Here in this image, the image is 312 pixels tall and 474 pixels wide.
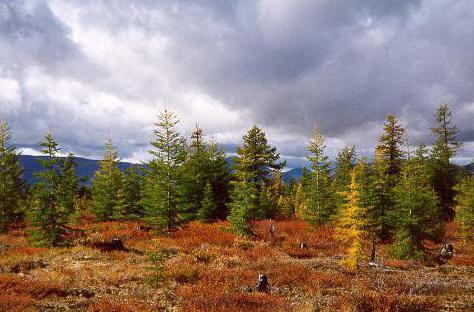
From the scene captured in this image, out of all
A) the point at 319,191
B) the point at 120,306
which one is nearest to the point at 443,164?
the point at 319,191

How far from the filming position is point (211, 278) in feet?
50.8

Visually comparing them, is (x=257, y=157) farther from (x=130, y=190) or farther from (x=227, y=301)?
(x=227, y=301)

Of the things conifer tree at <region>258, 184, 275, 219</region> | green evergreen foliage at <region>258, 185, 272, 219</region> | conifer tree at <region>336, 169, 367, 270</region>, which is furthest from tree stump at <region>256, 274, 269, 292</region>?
conifer tree at <region>258, 184, 275, 219</region>

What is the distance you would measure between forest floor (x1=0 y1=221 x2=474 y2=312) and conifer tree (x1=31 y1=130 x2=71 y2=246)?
1004 mm

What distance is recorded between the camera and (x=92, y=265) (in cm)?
1755

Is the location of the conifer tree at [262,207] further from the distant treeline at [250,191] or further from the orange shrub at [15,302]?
the orange shrub at [15,302]

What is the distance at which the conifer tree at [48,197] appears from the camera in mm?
20766

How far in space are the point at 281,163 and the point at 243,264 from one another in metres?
21.3

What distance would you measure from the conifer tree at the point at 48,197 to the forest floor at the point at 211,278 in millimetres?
1004

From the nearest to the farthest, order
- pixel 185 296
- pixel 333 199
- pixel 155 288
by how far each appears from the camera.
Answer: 1. pixel 185 296
2. pixel 155 288
3. pixel 333 199

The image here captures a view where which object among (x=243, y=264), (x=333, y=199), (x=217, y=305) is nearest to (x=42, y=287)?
(x=217, y=305)

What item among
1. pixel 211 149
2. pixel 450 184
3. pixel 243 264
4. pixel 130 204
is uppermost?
pixel 211 149

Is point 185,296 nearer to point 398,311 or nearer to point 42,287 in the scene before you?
point 42,287

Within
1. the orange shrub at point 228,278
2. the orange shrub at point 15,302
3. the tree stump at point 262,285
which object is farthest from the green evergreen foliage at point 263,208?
the orange shrub at point 15,302
